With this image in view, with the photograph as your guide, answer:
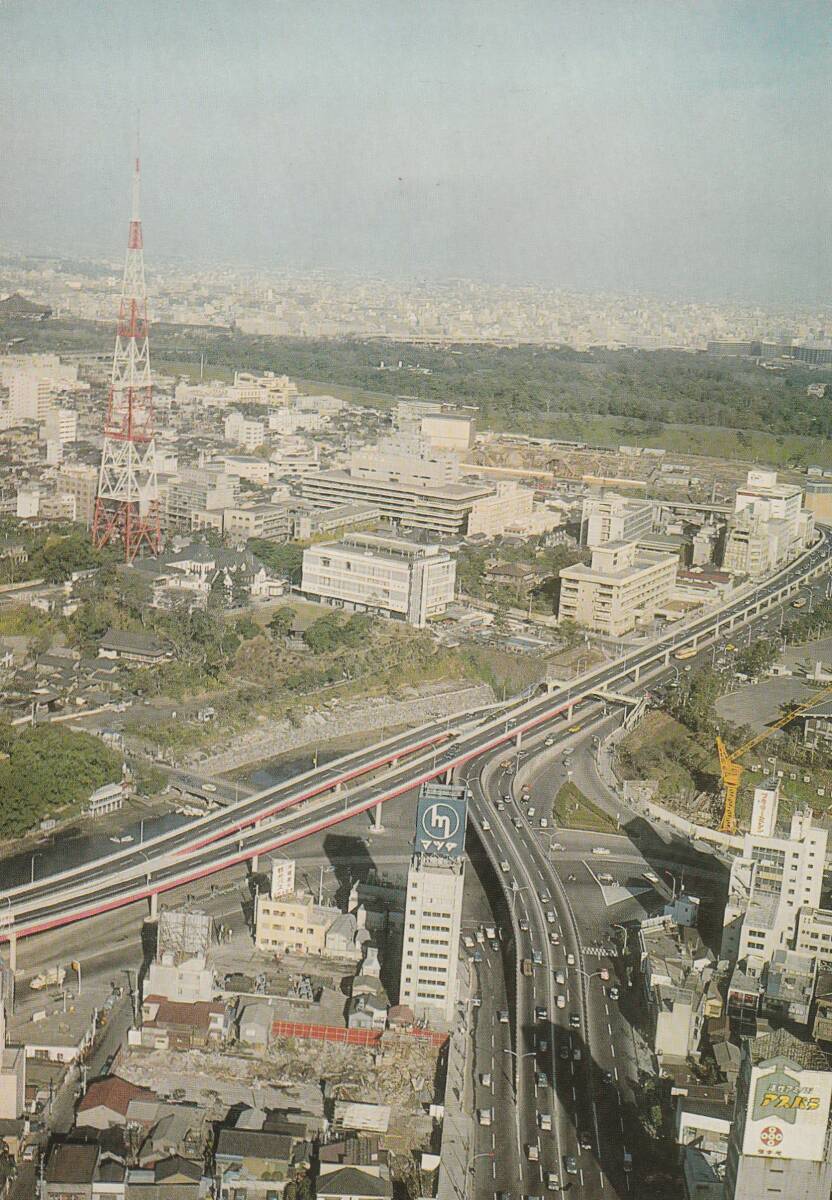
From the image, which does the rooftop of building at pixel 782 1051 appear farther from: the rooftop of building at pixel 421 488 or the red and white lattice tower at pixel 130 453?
the rooftop of building at pixel 421 488

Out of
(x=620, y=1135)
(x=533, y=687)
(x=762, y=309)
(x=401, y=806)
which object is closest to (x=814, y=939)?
(x=620, y=1135)

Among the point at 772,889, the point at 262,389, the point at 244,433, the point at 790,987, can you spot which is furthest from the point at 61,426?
the point at 790,987

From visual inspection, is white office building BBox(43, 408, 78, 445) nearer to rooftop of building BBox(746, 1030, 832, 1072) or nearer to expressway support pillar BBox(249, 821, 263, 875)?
expressway support pillar BBox(249, 821, 263, 875)

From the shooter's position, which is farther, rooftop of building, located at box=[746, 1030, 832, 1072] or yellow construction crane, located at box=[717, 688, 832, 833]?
yellow construction crane, located at box=[717, 688, 832, 833]

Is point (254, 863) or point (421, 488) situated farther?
point (421, 488)

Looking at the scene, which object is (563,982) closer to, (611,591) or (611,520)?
(611,591)

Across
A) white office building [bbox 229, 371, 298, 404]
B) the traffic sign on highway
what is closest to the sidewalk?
the traffic sign on highway
